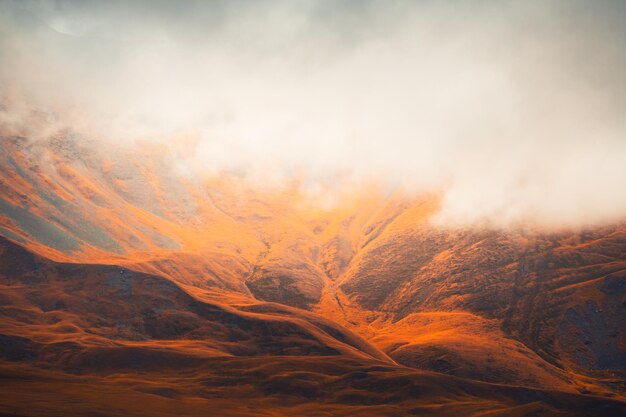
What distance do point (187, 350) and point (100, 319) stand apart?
38.6m

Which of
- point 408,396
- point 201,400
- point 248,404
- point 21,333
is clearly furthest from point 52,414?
point 408,396

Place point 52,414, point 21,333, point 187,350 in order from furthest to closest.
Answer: point 187,350 < point 21,333 < point 52,414

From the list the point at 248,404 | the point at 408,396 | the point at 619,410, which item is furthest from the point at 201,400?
the point at 619,410

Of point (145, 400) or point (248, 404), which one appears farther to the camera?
point (248, 404)

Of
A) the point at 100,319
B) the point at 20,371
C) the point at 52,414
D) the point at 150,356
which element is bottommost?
the point at 52,414

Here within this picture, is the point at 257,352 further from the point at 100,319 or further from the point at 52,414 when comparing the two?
the point at 52,414

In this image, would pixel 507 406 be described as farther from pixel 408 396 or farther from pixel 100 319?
pixel 100 319

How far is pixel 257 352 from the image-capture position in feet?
630

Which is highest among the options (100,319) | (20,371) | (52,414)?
(100,319)

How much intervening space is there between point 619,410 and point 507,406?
28192 mm

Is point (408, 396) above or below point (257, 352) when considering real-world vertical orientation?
below

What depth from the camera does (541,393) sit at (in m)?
160

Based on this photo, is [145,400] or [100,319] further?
[100,319]

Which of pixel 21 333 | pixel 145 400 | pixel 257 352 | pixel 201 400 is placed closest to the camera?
pixel 145 400
